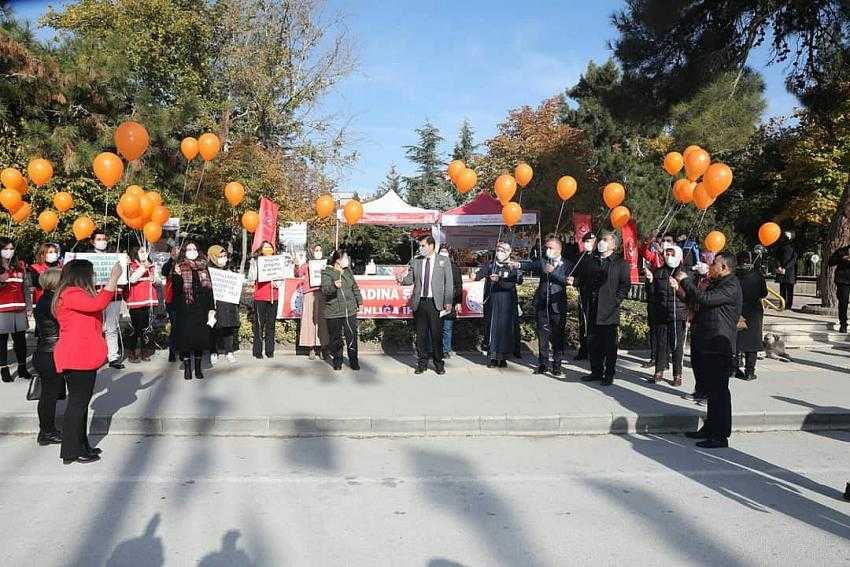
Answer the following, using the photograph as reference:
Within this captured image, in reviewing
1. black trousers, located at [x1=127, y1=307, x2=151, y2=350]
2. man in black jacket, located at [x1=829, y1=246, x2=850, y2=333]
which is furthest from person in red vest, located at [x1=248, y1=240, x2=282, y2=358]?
man in black jacket, located at [x1=829, y1=246, x2=850, y2=333]

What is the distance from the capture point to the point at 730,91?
18500mm

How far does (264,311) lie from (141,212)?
2.32 m

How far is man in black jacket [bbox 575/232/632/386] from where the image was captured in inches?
336

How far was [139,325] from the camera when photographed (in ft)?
32.4

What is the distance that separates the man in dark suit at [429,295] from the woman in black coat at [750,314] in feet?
13.1

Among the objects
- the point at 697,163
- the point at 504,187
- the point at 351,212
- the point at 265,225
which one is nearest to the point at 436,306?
the point at 504,187

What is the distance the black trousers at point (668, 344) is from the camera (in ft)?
29.3

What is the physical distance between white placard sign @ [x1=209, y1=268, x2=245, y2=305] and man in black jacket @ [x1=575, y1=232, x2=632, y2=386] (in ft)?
16.6

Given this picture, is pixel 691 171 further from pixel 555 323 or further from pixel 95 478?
pixel 95 478

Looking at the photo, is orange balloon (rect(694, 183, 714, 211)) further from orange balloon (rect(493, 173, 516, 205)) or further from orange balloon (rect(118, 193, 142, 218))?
orange balloon (rect(118, 193, 142, 218))

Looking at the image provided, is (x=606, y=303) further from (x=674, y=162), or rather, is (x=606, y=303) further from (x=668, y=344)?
(x=674, y=162)

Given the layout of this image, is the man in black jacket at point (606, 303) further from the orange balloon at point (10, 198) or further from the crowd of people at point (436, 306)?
the orange balloon at point (10, 198)

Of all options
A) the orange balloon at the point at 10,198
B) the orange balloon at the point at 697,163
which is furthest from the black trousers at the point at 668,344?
the orange balloon at the point at 10,198

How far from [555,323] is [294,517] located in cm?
561
